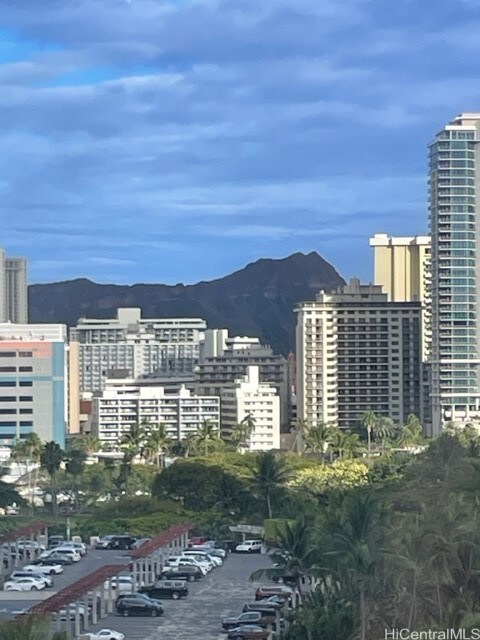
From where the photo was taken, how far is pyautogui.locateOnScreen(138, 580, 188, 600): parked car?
36.6m

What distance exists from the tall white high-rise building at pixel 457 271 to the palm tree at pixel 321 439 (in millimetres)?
13750

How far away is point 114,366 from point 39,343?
71655mm

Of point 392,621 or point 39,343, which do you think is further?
point 39,343

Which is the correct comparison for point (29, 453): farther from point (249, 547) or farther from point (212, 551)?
point (212, 551)

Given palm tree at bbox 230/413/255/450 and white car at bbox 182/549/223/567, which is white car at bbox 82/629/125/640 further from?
palm tree at bbox 230/413/255/450

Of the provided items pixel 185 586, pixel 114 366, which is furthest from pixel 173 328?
pixel 185 586

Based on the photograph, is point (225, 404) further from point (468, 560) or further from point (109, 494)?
point (468, 560)

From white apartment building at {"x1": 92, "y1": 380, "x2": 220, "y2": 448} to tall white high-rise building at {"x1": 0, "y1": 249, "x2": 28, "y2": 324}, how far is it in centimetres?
5760

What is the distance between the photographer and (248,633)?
29.8 m

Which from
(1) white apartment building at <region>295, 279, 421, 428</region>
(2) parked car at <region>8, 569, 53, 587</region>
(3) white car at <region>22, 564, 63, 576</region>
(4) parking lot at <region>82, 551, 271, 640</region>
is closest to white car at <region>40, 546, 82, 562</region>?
(3) white car at <region>22, 564, 63, 576</region>

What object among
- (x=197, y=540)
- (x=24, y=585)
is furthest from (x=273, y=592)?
(x=197, y=540)

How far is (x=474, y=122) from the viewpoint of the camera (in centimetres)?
9306

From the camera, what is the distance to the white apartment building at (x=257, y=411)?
9451 cm

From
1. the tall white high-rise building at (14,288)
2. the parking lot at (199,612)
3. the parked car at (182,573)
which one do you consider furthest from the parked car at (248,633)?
the tall white high-rise building at (14,288)
